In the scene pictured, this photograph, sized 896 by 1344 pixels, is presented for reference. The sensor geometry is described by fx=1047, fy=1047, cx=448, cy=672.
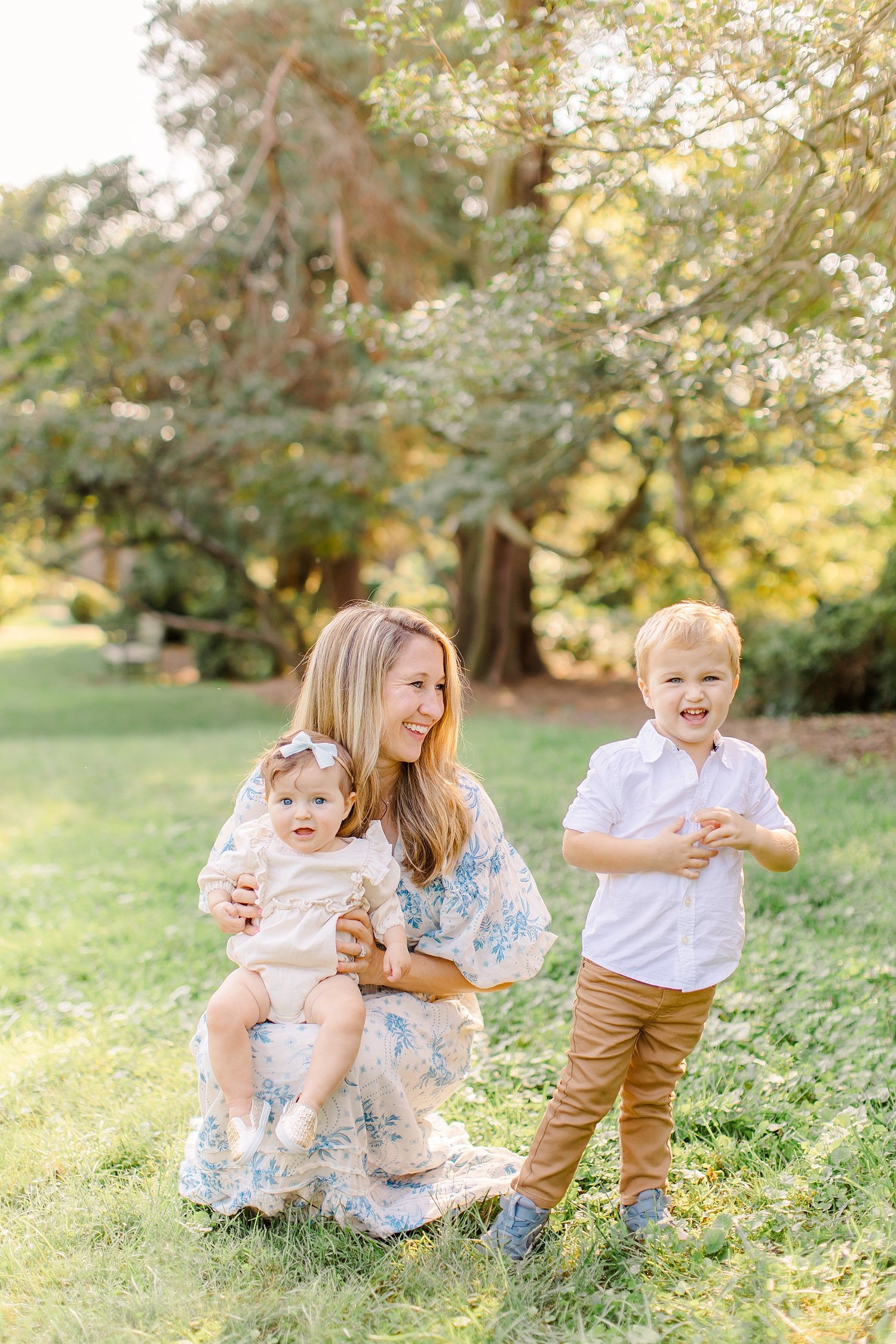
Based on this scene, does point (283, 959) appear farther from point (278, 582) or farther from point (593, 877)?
point (278, 582)

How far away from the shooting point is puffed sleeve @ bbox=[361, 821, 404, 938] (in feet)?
7.75

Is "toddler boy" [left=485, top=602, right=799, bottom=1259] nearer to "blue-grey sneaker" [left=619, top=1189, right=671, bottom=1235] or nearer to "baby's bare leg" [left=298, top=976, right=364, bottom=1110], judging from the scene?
"blue-grey sneaker" [left=619, top=1189, right=671, bottom=1235]

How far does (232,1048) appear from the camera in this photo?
2.23 meters

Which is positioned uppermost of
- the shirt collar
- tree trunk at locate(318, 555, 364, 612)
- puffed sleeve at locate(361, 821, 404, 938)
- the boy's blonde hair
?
tree trunk at locate(318, 555, 364, 612)

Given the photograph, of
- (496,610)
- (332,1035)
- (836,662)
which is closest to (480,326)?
(332,1035)

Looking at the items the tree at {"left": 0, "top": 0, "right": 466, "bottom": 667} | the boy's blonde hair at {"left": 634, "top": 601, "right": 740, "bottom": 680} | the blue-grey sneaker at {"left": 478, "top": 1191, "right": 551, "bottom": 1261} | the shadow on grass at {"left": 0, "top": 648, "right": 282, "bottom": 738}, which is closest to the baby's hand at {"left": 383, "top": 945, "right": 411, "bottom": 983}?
the blue-grey sneaker at {"left": 478, "top": 1191, "right": 551, "bottom": 1261}

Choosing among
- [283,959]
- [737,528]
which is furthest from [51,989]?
[737,528]

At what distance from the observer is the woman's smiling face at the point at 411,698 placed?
2439mm

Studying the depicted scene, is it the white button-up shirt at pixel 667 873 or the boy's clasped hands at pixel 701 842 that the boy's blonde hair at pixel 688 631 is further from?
A: the boy's clasped hands at pixel 701 842

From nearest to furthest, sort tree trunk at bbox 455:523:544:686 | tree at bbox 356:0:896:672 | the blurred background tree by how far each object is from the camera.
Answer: tree at bbox 356:0:896:672 → the blurred background tree → tree trunk at bbox 455:523:544:686

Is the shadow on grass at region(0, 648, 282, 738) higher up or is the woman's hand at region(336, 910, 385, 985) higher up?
the woman's hand at region(336, 910, 385, 985)

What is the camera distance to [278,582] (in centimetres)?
1573

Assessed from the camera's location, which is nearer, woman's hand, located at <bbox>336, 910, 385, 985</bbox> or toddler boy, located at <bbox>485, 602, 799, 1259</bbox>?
toddler boy, located at <bbox>485, 602, 799, 1259</bbox>

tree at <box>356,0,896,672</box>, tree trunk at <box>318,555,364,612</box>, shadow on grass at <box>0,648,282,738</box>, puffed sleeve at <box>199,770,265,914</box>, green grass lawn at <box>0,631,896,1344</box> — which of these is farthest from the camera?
tree trunk at <box>318,555,364,612</box>
